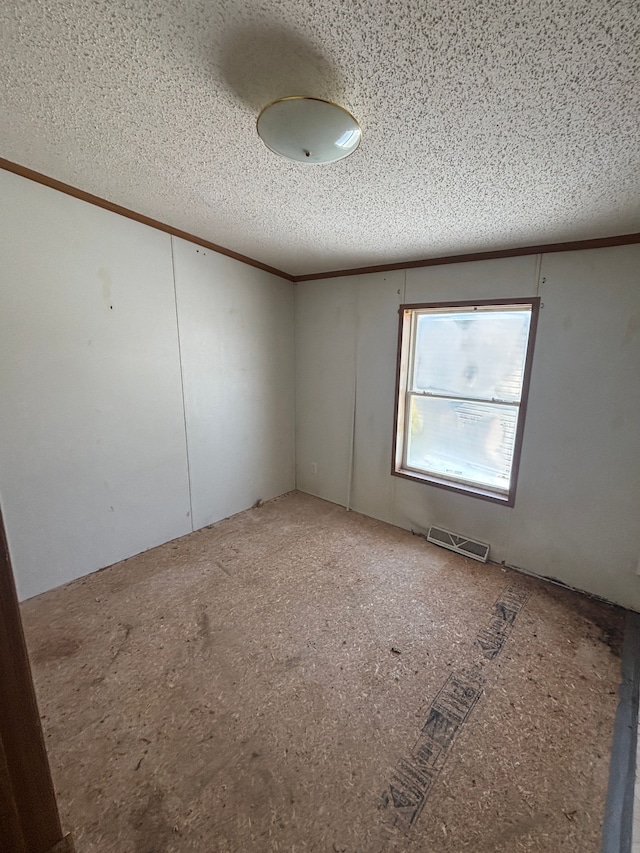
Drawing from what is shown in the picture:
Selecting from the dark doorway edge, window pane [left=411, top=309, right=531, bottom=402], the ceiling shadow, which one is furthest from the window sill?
the ceiling shadow

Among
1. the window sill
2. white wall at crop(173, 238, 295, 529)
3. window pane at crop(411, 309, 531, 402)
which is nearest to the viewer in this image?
window pane at crop(411, 309, 531, 402)

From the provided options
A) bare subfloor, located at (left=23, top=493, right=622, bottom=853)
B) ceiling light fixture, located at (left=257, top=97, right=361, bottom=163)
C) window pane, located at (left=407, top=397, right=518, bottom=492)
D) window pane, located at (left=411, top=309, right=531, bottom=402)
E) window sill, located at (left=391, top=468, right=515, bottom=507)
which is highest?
ceiling light fixture, located at (left=257, top=97, right=361, bottom=163)

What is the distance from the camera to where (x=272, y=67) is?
3.47 ft

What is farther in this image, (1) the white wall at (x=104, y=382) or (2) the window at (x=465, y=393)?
(2) the window at (x=465, y=393)

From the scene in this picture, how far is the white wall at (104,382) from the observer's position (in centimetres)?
192

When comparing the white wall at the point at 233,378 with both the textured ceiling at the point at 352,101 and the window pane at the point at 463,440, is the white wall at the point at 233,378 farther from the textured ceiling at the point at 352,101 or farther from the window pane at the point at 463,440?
the window pane at the point at 463,440

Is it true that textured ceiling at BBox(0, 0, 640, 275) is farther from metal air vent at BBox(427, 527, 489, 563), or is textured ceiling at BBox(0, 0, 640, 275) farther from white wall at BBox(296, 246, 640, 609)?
metal air vent at BBox(427, 527, 489, 563)

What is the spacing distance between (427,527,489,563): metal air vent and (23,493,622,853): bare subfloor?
0.18 meters

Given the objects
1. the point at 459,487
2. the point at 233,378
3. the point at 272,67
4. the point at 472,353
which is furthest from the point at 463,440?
the point at 272,67

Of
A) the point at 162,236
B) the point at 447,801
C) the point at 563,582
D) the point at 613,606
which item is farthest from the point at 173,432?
the point at 613,606

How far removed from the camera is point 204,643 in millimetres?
1848

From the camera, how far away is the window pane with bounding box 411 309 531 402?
2502mm

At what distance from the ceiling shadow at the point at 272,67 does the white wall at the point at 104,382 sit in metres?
1.49

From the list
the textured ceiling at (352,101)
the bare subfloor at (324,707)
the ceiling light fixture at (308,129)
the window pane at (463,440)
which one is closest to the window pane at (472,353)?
the window pane at (463,440)
